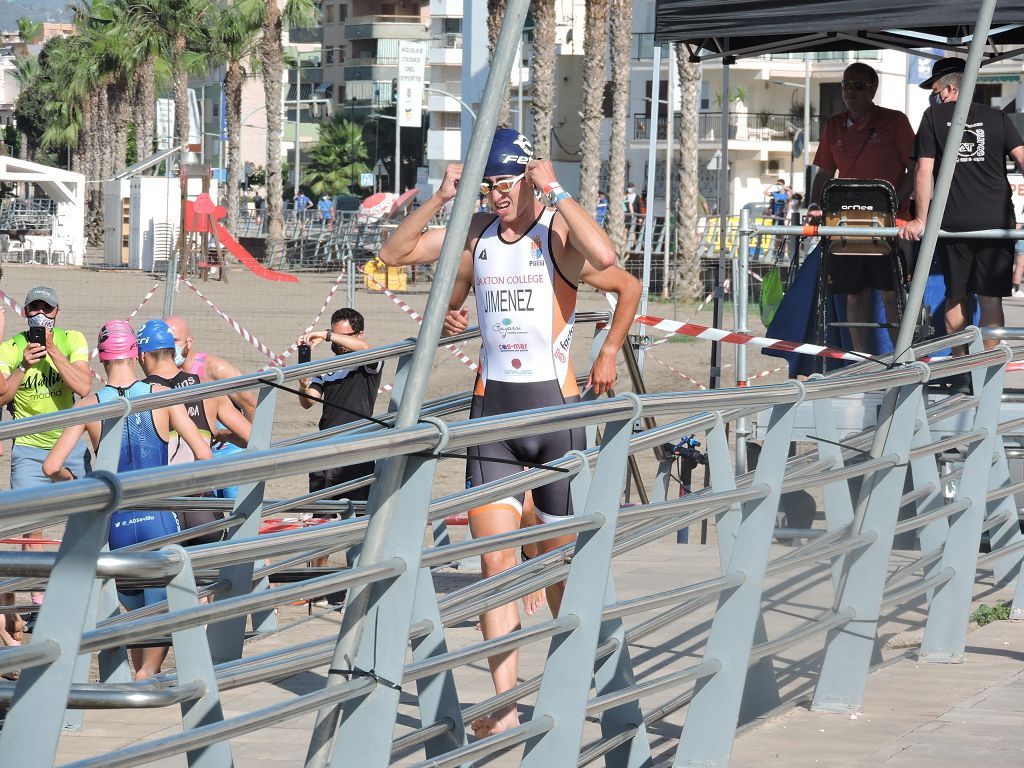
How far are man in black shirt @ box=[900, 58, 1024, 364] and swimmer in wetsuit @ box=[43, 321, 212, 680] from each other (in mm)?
4314

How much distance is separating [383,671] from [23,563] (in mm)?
880

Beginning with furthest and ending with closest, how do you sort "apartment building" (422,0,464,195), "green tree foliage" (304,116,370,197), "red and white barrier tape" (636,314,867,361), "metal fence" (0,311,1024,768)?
"green tree foliage" (304,116,370,197), "apartment building" (422,0,464,195), "red and white barrier tape" (636,314,867,361), "metal fence" (0,311,1024,768)

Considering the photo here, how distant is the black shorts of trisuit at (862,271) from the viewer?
9484mm

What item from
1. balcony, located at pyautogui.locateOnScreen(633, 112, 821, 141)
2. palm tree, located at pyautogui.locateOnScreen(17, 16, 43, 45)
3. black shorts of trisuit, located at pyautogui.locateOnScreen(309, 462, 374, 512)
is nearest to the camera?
black shorts of trisuit, located at pyautogui.locateOnScreen(309, 462, 374, 512)

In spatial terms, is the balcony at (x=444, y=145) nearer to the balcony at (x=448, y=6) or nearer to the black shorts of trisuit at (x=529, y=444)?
the balcony at (x=448, y=6)

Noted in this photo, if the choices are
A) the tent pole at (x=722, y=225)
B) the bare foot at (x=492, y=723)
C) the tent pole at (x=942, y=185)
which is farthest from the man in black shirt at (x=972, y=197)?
the bare foot at (x=492, y=723)

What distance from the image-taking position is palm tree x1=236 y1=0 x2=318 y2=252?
4731 cm

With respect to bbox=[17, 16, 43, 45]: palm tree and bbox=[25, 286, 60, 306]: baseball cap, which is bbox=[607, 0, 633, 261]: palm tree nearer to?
bbox=[25, 286, 60, 306]: baseball cap

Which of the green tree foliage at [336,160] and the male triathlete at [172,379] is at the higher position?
the green tree foliage at [336,160]

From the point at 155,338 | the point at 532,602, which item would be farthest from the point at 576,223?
the point at 155,338

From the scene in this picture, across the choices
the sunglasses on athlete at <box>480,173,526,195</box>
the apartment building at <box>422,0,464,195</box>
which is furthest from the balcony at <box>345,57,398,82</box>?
the sunglasses on athlete at <box>480,173,526,195</box>

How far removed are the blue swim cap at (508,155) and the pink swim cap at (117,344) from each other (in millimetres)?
2407

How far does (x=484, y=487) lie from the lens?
11.6 feet

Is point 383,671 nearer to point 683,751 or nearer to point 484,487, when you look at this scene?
point 484,487
